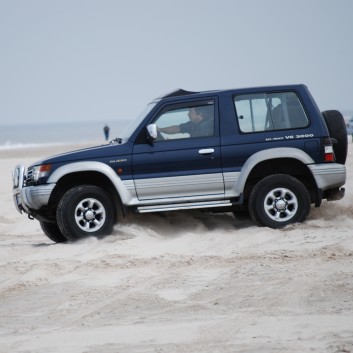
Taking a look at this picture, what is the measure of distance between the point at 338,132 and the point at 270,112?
91cm

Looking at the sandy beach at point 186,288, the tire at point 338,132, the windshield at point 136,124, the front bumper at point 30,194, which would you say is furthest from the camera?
the tire at point 338,132

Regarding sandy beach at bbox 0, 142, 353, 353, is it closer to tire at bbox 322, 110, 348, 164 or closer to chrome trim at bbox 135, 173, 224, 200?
chrome trim at bbox 135, 173, 224, 200

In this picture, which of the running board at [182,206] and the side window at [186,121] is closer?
the running board at [182,206]

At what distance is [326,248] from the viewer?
9633 millimetres

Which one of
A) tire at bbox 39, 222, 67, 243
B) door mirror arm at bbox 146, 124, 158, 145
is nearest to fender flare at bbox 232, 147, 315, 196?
door mirror arm at bbox 146, 124, 158, 145

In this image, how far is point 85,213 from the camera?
36.7ft

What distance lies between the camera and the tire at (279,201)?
11125mm

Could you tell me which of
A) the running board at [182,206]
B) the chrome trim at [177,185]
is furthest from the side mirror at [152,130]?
the running board at [182,206]

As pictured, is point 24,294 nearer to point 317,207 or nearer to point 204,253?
point 204,253

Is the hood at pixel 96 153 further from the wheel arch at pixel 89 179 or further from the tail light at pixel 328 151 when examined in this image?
the tail light at pixel 328 151

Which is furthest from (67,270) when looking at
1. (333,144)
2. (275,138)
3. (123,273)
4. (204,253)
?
(333,144)

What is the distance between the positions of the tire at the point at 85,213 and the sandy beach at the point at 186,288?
155mm

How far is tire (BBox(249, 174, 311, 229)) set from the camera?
36.5 ft

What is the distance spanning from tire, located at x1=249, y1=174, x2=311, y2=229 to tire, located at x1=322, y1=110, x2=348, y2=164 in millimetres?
778
